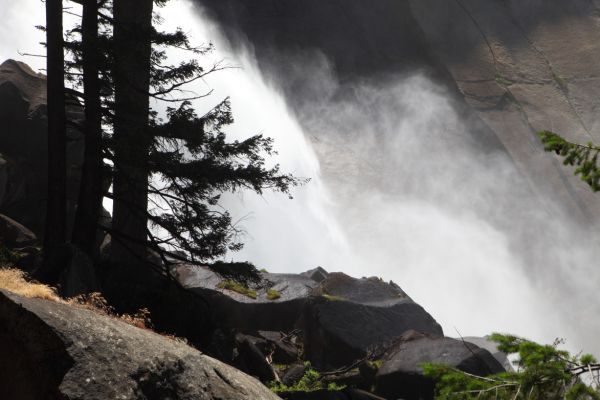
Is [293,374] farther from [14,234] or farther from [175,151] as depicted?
[14,234]

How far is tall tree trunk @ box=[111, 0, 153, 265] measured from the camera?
989cm

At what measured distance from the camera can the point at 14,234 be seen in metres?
12.0

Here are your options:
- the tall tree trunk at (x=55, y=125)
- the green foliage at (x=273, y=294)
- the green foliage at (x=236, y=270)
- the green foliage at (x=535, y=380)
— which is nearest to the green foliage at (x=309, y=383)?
the green foliage at (x=236, y=270)

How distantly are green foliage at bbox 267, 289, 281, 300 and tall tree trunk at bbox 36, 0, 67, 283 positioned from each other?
387 cm

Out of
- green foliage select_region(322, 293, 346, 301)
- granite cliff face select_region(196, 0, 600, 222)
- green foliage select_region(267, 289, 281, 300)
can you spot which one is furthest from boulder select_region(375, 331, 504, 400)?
granite cliff face select_region(196, 0, 600, 222)

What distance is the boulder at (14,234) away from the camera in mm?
11891

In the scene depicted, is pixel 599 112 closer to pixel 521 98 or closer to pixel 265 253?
pixel 521 98

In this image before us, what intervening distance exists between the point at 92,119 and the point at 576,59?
2133 centimetres

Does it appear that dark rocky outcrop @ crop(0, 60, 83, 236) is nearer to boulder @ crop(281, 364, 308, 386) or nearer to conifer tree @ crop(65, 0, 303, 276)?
conifer tree @ crop(65, 0, 303, 276)

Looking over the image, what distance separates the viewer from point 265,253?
21656 mm

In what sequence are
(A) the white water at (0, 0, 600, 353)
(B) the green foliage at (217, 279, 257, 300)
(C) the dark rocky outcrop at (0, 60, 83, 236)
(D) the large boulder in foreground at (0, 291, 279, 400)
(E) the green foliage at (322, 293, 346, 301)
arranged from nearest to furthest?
1. (D) the large boulder in foreground at (0, 291, 279, 400)
2. (E) the green foliage at (322, 293, 346, 301)
3. (B) the green foliage at (217, 279, 257, 300)
4. (C) the dark rocky outcrop at (0, 60, 83, 236)
5. (A) the white water at (0, 0, 600, 353)

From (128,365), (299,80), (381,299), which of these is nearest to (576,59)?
(299,80)

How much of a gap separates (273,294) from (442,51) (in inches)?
674

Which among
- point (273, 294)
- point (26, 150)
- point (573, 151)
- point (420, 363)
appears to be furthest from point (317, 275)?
point (573, 151)
